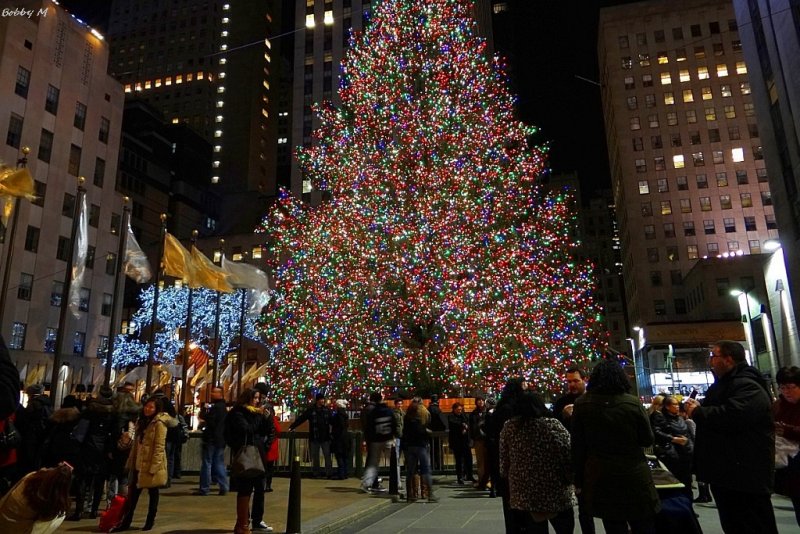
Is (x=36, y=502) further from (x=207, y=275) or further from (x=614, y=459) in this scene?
(x=207, y=275)

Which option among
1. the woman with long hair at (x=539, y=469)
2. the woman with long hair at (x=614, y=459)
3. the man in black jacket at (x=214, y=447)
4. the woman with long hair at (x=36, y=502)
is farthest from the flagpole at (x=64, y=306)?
the woman with long hair at (x=614, y=459)

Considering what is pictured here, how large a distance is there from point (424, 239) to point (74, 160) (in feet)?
Answer: 110

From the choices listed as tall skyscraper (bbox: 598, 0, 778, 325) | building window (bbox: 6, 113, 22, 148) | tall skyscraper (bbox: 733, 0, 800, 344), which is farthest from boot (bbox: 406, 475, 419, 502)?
tall skyscraper (bbox: 598, 0, 778, 325)

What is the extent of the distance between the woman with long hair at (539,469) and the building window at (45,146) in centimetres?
4430

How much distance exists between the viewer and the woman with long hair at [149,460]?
25.4 feet

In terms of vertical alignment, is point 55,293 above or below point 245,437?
above

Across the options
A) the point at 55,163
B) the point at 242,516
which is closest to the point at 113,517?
the point at 242,516

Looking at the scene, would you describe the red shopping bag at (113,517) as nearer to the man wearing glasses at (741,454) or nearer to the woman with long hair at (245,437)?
the woman with long hair at (245,437)

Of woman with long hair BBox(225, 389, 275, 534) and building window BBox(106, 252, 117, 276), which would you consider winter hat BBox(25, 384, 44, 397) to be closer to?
woman with long hair BBox(225, 389, 275, 534)

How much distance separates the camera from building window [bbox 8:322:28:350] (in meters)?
36.3

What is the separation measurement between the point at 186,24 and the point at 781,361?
4961 inches

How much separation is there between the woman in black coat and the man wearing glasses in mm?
3649

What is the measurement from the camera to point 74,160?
4300cm

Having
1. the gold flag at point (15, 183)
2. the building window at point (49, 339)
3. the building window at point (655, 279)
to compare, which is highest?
the building window at point (655, 279)
